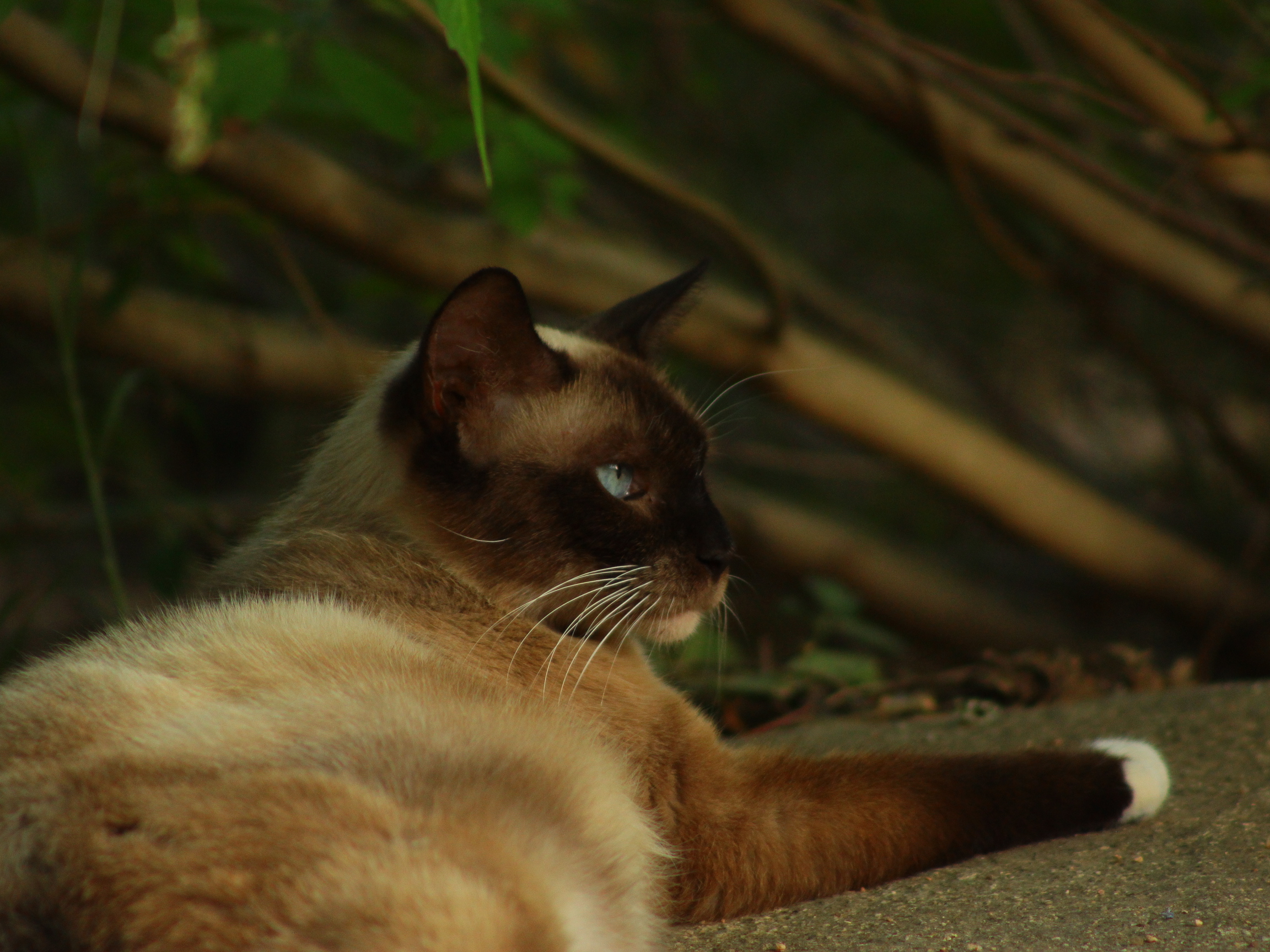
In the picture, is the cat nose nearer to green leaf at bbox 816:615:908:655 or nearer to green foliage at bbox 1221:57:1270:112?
green foliage at bbox 1221:57:1270:112

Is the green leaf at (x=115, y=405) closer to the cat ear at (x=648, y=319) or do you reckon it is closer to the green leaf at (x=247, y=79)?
the green leaf at (x=247, y=79)

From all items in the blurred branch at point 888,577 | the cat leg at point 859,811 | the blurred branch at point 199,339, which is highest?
the cat leg at point 859,811

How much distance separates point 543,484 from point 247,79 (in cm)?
136

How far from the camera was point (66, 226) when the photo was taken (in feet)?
13.8

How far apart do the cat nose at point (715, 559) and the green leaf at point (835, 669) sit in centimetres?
140

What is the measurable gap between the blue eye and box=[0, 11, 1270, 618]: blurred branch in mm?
1628

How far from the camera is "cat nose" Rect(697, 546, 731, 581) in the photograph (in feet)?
8.09

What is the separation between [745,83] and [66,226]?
456cm

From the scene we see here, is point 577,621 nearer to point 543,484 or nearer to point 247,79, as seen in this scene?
point 543,484

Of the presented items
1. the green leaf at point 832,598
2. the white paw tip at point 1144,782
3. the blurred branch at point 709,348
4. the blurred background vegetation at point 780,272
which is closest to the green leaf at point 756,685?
the blurred background vegetation at point 780,272

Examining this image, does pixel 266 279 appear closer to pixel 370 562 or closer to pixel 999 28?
pixel 999 28

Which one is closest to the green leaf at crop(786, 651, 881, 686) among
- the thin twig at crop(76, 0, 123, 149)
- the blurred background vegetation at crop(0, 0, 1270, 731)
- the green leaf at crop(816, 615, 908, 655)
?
the blurred background vegetation at crop(0, 0, 1270, 731)

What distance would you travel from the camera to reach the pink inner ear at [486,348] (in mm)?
2258

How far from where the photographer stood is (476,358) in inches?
93.7
